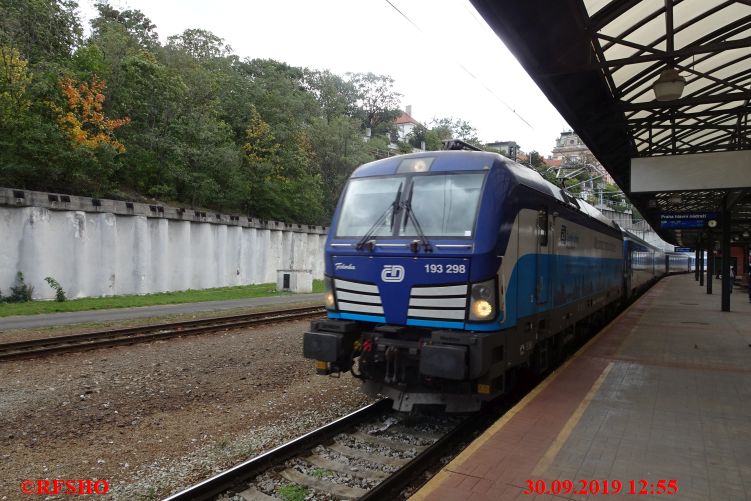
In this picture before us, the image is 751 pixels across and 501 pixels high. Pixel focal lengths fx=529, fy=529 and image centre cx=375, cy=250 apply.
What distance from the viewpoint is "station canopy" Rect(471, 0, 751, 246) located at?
6.77m

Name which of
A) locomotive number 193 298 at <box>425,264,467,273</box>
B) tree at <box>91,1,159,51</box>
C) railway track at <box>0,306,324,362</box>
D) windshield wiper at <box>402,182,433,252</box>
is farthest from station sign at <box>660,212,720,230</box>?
tree at <box>91,1,159,51</box>

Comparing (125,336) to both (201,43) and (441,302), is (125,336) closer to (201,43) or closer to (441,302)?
(441,302)

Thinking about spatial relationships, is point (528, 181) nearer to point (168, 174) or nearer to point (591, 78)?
point (591, 78)

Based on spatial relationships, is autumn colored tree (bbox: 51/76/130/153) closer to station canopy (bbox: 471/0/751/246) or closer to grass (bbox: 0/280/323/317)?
grass (bbox: 0/280/323/317)

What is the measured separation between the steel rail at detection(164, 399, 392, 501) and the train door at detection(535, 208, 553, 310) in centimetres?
263

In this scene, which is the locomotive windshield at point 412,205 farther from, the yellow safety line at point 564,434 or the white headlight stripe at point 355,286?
the yellow safety line at point 564,434

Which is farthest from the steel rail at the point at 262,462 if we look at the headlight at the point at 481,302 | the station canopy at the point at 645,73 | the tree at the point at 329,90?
the tree at the point at 329,90

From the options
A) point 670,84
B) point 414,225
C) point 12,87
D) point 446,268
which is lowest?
point 446,268

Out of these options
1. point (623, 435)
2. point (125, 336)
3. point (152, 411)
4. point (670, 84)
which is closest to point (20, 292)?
point (125, 336)

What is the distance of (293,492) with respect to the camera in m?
4.61

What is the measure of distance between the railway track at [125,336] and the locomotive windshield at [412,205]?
7.01m

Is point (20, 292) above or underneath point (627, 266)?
underneath

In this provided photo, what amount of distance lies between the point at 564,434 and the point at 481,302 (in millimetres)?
1538

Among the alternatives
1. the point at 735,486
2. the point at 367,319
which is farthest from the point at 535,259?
the point at 735,486
